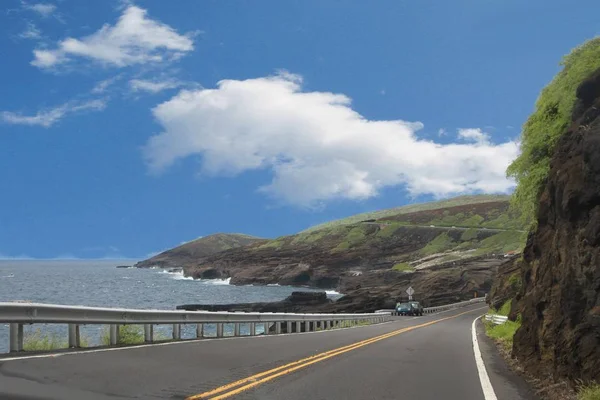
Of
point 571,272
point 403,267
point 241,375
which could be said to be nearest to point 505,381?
point 571,272

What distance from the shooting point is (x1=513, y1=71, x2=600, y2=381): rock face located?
921 centimetres

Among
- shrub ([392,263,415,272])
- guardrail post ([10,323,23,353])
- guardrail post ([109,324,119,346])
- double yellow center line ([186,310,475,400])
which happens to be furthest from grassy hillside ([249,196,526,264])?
guardrail post ([10,323,23,353])

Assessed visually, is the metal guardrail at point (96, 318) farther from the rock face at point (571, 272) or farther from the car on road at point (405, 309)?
the car on road at point (405, 309)

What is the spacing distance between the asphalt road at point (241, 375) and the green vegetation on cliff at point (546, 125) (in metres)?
8.26

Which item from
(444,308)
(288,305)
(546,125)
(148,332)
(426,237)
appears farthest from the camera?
(426,237)

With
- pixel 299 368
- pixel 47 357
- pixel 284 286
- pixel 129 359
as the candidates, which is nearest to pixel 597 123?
pixel 299 368

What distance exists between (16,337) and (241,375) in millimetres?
4596

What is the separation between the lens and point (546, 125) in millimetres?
20703

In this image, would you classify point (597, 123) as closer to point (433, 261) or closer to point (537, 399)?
point (537, 399)

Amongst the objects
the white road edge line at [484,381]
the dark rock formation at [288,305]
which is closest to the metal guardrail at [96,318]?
the white road edge line at [484,381]

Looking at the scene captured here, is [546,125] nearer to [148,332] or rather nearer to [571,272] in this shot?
[571,272]

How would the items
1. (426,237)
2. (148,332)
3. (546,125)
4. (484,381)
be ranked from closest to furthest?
(484,381)
(148,332)
(546,125)
(426,237)

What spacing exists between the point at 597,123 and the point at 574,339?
174 inches

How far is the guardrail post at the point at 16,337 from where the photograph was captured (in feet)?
37.7
